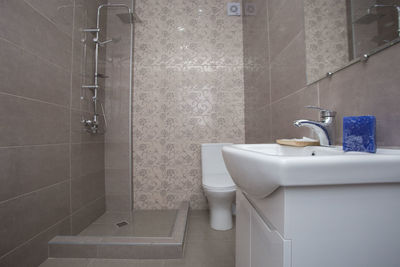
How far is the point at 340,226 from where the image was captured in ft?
1.24

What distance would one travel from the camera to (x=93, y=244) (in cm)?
125

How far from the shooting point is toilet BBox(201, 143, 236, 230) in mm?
1515

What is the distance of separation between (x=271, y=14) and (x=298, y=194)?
4.83 feet

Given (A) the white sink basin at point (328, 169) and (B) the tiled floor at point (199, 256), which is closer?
(A) the white sink basin at point (328, 169)

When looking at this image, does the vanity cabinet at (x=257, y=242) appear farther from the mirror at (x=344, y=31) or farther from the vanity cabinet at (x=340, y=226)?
the mirror at (x=344, y=31)

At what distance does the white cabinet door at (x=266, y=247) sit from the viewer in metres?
0.37

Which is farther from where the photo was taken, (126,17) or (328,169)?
(126,17)

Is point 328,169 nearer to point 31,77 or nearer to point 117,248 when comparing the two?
point 117,248

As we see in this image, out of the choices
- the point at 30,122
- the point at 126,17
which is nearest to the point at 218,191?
the point at 30,122

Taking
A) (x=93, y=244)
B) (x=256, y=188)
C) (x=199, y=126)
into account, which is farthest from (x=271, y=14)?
(x=93, y=244)

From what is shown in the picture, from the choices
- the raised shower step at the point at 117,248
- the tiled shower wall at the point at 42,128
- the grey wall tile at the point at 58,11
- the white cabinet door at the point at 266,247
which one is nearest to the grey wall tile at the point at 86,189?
the tiled shower wall at the point at 42,128

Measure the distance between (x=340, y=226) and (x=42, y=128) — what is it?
63.9 inches

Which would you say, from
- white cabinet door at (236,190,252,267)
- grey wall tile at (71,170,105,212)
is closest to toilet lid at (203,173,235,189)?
white cabinet door at (236,190,252,267)

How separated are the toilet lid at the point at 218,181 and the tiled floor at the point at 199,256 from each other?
427 millimetres
